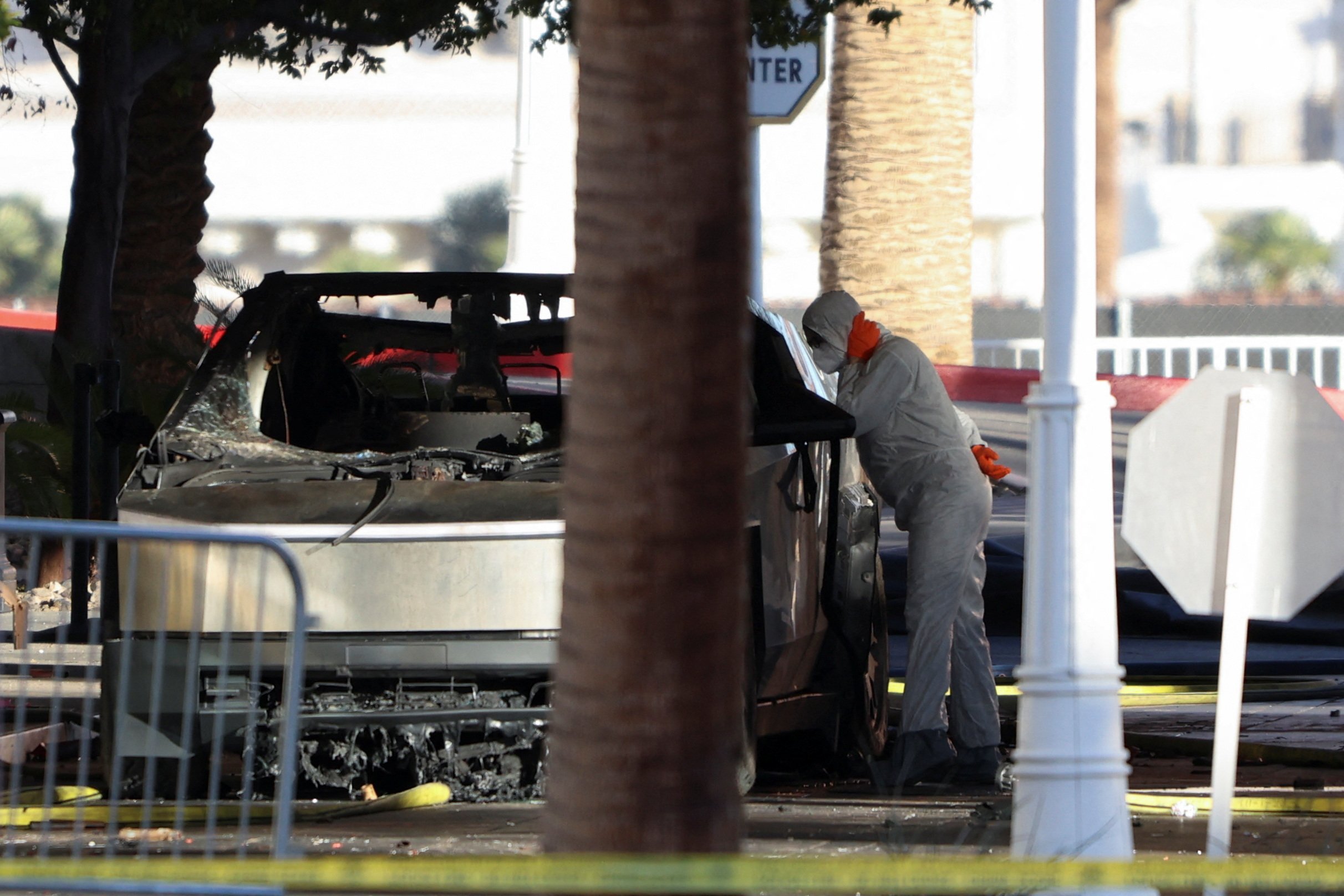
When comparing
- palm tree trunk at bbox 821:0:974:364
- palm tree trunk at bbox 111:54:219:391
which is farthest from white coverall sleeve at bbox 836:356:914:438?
palm tree trunk at bbox 821:0:974:364

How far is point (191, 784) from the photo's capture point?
6.40 meters

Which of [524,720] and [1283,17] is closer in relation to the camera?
[524,720]

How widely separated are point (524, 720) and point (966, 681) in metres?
2.24

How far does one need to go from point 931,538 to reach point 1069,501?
7.54 feet

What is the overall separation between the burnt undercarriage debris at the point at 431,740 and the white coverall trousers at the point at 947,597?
1701 mm

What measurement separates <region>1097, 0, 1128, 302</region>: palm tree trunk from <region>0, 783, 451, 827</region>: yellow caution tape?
32483mm

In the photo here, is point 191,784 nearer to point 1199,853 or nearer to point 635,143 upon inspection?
point 1199,853

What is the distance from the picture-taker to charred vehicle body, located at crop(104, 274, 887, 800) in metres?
6.10

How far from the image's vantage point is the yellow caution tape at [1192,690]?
30.9 feet

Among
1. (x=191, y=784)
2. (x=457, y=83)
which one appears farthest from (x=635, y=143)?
(x=457, y=83)

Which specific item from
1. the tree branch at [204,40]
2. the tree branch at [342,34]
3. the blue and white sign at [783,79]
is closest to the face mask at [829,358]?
the blue and white sign at [783,79]

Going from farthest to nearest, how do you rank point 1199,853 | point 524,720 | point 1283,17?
point 1283,17
point 524,720
point 1199,853

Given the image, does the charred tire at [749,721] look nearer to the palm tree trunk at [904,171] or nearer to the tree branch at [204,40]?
the tree branch at [204,40]

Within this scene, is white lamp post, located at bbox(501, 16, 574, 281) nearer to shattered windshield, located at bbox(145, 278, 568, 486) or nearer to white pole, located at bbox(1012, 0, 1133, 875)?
shattered windshield, located at bbox(145, 278, 568, 486)
